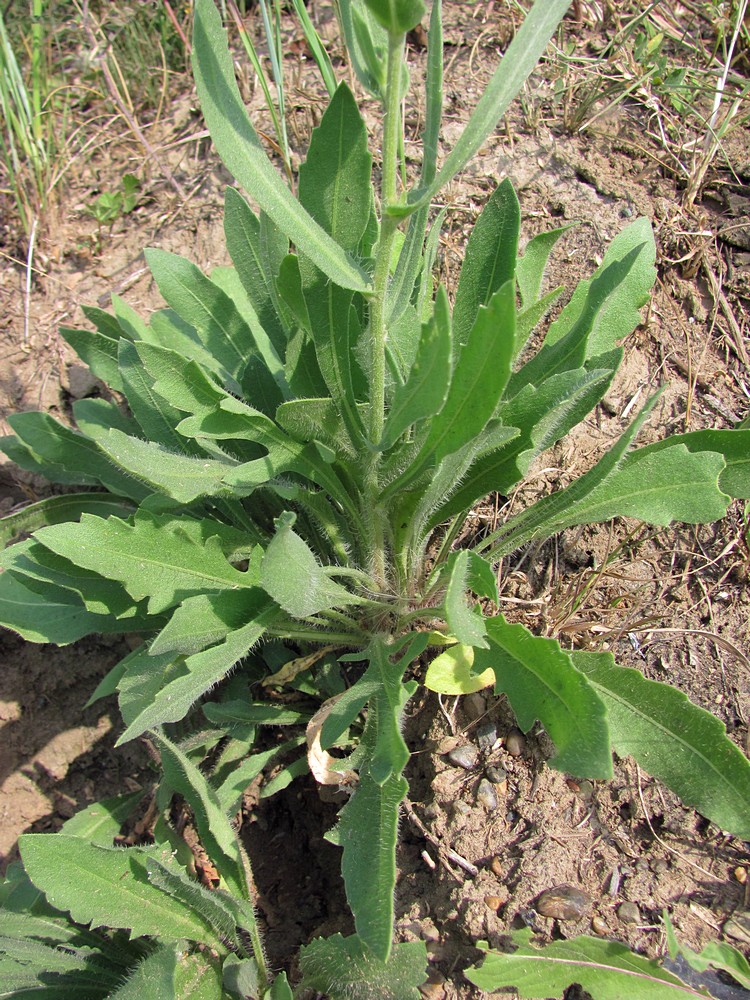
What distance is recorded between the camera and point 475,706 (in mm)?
2314

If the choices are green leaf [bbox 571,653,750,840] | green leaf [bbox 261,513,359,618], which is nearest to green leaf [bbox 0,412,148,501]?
green leaf [bbox 261,513,359,618]

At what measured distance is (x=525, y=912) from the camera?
1.94m

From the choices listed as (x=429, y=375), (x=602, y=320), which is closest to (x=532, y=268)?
(x=602, y=320)

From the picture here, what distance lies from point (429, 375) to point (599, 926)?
1362 mm

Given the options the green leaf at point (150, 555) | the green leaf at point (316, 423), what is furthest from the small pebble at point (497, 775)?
the green leaf at point (316, 423)

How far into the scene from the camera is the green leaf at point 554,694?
1632mm

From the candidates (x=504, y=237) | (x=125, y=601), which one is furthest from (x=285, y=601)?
(x=504, y=237)

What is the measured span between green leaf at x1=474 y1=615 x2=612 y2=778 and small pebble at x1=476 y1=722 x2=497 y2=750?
35 cm

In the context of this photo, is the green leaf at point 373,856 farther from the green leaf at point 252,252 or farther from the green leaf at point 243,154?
the green leaf at point 252,252

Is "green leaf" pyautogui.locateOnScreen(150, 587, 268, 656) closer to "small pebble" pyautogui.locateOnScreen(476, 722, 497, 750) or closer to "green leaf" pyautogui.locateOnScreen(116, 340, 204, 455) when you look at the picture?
"green leaf" pyautogui.locateOnScreen(116, 340, 204, 455)

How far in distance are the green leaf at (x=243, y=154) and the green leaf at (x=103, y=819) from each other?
1.81 meters

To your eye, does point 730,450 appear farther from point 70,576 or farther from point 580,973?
point 70,576

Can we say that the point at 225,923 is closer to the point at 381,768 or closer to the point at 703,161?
the point at 381,768

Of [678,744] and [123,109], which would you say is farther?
[123,109]
